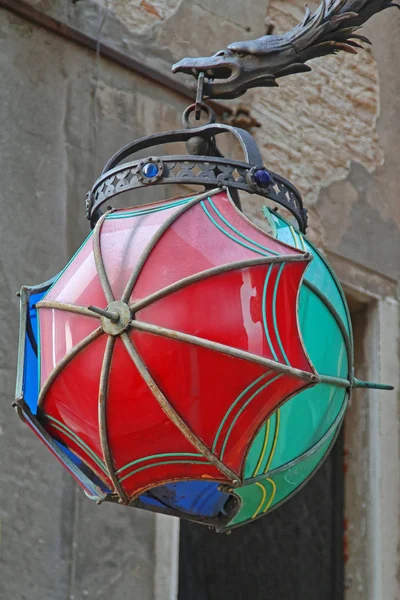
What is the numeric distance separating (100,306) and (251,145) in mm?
551

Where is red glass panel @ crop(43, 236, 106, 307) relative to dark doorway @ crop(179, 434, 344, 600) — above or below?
above

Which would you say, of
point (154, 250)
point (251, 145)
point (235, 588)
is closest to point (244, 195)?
point (235, 588)

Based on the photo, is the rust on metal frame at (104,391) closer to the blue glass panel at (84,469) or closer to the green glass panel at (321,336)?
the blue glass panel at (84,469)

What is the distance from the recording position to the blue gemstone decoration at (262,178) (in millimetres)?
2488

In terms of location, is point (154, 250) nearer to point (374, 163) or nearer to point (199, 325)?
point (199, 325)

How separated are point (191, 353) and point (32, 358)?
0.50m

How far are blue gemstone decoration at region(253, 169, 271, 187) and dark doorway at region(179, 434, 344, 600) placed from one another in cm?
187

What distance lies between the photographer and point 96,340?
7.30 ft

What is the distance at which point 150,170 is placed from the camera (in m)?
2.49

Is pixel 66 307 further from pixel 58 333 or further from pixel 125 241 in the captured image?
pixel 125 241

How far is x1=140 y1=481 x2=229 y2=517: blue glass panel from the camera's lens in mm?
2498

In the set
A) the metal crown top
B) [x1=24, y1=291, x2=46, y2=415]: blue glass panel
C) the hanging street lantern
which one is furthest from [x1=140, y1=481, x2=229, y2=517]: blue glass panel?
the metal crown top

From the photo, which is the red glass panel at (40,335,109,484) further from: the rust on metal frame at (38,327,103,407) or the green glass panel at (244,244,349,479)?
the green glass panel at (244,244,349,479)

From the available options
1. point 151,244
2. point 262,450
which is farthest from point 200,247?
point 262,450
